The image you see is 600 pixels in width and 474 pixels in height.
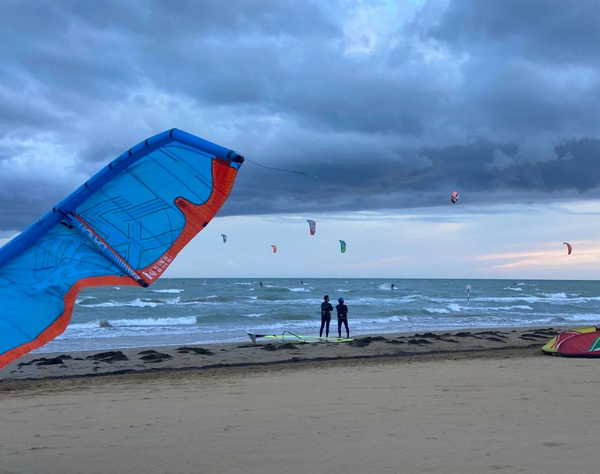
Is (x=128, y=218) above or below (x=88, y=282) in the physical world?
above

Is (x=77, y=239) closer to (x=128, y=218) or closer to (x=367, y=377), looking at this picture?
(x=128, y=218)

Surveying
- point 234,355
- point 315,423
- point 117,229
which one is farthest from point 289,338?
point 117,229

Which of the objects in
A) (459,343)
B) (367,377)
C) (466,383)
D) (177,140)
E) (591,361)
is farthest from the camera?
(459,343)

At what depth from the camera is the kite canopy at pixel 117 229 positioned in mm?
3295

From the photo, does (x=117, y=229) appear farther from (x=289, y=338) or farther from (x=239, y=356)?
(x=289, y=338)

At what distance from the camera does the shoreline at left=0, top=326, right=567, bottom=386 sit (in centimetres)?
1220

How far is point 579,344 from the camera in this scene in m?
12.1

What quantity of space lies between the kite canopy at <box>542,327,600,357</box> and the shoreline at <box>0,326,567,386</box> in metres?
1.93

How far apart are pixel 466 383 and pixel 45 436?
18.4ft

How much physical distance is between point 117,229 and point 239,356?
11.0 meters

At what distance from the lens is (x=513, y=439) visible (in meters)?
5.43

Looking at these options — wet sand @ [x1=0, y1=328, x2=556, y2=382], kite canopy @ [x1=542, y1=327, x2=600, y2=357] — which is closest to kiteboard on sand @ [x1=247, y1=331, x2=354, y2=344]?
wet sand @ [x1=0, y1=328, x2=556, y2=382]

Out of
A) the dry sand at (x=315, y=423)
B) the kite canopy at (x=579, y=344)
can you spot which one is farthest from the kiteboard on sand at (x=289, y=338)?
the dry sand at (x=315, y=423)

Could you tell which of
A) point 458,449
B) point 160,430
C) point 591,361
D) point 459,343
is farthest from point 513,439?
point 459,343
